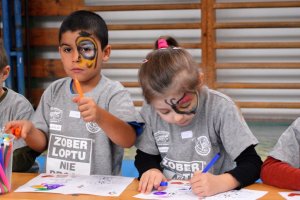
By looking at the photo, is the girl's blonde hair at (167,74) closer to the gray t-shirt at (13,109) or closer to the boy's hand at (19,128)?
the boy's hand at (19,128)

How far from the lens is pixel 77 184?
1.16 m

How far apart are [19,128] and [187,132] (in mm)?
506

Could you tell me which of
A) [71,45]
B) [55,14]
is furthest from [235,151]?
[55,14]

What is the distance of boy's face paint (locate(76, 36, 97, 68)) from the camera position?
142 cm

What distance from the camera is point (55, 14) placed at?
4.57 meters

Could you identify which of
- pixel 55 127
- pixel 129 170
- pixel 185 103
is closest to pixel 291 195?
pixel 185 103

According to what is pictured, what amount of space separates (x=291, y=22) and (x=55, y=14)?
7.84 feet

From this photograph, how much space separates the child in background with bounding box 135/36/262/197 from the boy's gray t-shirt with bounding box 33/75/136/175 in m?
0.13

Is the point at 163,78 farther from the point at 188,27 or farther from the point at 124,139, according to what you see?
the point at 188,27

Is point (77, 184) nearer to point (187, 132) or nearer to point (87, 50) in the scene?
point (187, 132)

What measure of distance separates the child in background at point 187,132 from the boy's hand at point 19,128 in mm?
348

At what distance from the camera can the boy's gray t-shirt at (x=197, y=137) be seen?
4.19ft

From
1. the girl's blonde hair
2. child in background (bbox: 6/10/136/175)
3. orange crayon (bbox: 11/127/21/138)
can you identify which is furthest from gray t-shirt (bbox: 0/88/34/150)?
the girl's blonde hair

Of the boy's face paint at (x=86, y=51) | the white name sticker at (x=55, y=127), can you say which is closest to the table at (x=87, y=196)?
the white name sticker at (x=55, y=127)
